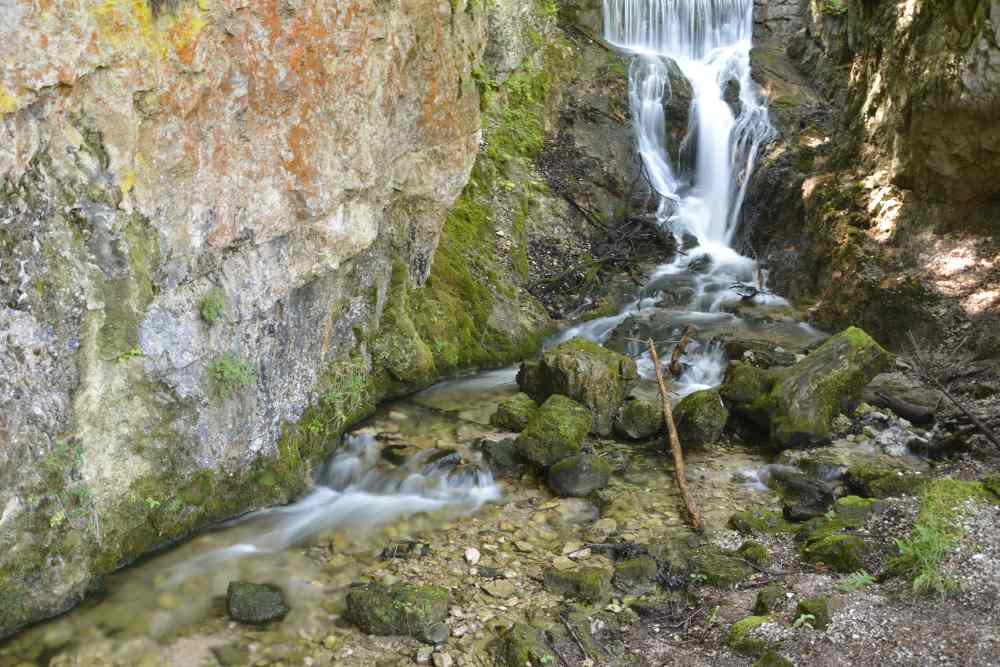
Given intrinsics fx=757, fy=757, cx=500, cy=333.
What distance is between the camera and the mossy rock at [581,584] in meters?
4.81

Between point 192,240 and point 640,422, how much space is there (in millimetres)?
4428

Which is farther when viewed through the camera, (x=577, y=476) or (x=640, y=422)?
(x=640, y=422)

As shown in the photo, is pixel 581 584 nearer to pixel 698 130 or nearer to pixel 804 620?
pixel 804 620

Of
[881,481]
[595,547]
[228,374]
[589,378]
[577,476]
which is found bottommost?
[595,547]

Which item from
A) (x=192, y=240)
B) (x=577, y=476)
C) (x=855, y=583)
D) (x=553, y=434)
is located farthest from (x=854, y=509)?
(x=192, y=240)

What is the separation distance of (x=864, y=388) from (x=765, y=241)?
17.3 ft

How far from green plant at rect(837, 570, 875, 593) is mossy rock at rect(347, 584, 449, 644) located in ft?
7.54

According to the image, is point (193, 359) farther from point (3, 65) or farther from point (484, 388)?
point (484, 388)

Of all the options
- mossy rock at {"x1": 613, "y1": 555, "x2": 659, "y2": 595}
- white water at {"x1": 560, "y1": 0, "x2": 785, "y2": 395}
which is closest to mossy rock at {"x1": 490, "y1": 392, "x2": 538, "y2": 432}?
mossy rock at {"x1": 613, "y1": 555, "x2": 659, "y2": 595}

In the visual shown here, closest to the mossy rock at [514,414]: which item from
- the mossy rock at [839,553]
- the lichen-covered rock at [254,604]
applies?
the mossy rock at [839,553]

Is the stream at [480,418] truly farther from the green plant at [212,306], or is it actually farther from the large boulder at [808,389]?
the green plant at [212,306]

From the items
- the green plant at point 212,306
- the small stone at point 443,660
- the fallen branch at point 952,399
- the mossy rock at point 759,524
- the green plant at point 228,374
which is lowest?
the mossy rock at point 759,524

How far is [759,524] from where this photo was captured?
5.57 m

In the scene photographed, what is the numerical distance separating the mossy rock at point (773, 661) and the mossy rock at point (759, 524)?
1.80 m
